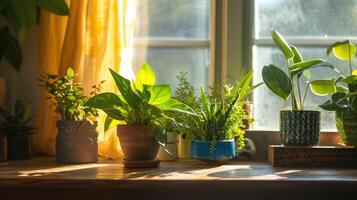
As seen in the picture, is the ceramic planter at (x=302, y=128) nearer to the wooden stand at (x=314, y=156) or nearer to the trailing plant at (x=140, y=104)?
the wooden stand at (x=314, y=156)

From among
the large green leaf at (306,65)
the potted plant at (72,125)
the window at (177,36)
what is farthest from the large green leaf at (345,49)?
the potted plant at (72,125)

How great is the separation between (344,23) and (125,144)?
964 mm

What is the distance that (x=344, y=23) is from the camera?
1.65 meters

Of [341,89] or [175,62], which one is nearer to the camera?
[341,89]

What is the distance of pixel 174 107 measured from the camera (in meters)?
1.28

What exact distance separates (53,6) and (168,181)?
0.66m

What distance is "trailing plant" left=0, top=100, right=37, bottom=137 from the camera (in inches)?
56.9

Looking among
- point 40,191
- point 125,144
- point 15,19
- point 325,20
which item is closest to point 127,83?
point 125,144

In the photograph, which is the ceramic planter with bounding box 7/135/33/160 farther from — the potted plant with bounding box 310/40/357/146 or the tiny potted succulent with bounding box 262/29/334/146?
the potted plant with bounding box 310/40/357/146

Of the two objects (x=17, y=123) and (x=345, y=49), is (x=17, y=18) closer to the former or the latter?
(x=17, y=123)

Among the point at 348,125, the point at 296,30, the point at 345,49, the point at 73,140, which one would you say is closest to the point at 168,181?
the point at 73,140

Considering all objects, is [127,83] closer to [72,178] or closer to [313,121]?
[72,178]

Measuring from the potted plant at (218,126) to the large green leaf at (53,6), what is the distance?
1.65 ft

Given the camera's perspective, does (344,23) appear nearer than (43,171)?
No
